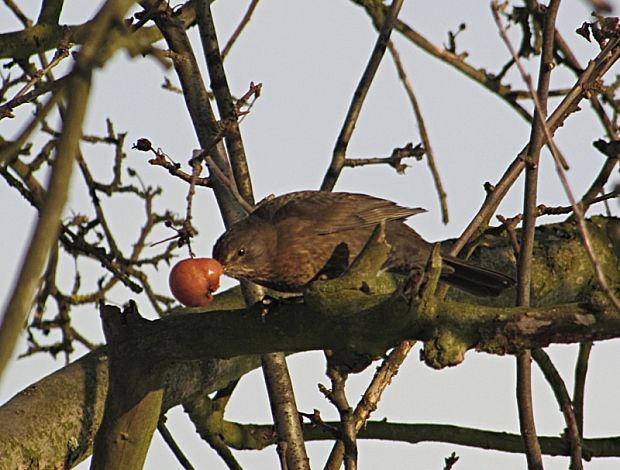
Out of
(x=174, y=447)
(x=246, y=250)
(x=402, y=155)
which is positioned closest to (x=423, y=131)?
(x=402, y=155)

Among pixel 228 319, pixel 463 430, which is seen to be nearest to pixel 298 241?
pixel 463 430

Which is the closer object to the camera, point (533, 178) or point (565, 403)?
point (533, 178)

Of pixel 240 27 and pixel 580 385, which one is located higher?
pixel 240 27

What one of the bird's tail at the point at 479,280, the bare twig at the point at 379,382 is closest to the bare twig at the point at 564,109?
the bare twig at the point at 379,382

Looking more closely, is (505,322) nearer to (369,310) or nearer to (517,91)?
(369,310)

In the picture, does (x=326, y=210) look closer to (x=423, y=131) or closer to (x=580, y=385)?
(x=423, y=131)

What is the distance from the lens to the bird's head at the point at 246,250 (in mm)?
5207

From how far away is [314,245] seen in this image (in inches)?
220

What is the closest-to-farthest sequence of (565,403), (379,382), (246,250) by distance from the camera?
(379,382)
(565,403)
(246,250)

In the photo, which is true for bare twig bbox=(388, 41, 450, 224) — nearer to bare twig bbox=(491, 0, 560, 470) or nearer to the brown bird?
the brown bird

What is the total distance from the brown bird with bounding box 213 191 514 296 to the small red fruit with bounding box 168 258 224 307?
2.38ft

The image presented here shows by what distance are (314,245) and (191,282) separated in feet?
4.37

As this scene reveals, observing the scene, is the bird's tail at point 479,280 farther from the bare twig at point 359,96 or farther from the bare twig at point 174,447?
the bare twig at point 174,447

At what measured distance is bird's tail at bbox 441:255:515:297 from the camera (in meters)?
5.42
